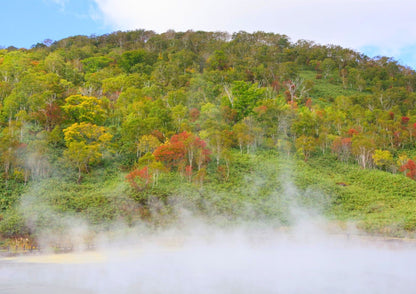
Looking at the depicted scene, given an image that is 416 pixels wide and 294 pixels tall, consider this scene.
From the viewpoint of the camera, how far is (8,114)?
38.9 m

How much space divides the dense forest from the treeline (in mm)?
145

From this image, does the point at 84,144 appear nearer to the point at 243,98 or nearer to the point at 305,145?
the point at 243,98

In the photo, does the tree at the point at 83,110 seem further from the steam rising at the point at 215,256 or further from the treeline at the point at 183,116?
the steam rising at the point at 215,256


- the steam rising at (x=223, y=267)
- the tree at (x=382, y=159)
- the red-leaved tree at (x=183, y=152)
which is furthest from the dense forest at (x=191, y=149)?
the steam rising at (x=223, y=267)

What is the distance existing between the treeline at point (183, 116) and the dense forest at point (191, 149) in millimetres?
145

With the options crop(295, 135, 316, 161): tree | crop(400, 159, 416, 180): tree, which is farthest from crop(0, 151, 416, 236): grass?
crop(295, 135, 316, 161): tree

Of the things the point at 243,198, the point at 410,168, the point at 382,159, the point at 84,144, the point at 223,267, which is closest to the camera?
the point at 223,267

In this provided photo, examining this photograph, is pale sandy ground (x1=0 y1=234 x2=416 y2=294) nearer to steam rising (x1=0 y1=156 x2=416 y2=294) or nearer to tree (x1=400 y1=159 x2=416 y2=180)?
steam rising (x1=0 y1=156 x2=416 y2=294)

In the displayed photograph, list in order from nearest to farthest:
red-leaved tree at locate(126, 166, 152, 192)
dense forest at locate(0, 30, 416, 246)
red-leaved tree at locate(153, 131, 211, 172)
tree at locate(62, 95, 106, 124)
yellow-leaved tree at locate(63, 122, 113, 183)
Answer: dense forest at locate(0, 30, 416, 246) → red-leaved tree at locate(126, 166, 152, 192) → yellow-leaved tree at locate(63, 122, 113, 183) → red-leaved tree at locate(153, 131, 211, 172) → tree at locate(62, 95, 106, 124)

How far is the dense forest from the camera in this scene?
96.6 feet

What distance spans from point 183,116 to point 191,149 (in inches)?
375

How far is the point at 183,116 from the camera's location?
141 ft

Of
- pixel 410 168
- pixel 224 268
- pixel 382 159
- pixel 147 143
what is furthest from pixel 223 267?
pixel 382 159

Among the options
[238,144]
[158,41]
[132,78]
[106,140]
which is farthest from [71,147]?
[158,41]
